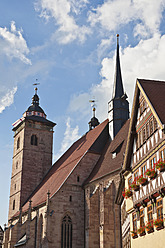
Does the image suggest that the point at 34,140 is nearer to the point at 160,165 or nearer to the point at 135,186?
the point at 135,186

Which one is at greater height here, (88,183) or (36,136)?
(36,136)

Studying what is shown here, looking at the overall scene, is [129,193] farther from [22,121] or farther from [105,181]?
[22,121]

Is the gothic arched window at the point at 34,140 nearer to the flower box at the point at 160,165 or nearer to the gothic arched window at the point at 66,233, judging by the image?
the gothic arched window at the point at 66,233

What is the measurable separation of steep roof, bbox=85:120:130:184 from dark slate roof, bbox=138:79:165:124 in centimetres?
985

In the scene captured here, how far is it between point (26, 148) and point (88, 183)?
16.3m

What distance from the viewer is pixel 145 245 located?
15.9m

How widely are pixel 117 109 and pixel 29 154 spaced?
1496 cm

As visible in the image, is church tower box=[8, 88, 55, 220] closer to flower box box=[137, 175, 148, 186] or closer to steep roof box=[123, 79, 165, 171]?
steep roof box=[123, 79, 165, 171]

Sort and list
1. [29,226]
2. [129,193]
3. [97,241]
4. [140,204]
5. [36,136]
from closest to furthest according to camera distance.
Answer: [140,204]
[129,193]
[97,241]
[29,226]
[36,136]

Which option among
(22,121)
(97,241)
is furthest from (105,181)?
(22,121)

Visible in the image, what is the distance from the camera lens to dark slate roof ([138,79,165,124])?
51.3ft

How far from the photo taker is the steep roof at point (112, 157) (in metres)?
27.6

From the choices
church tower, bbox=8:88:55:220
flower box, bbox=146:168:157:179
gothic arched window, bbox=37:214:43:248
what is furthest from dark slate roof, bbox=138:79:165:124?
church tower, bbox=8:88:55:220

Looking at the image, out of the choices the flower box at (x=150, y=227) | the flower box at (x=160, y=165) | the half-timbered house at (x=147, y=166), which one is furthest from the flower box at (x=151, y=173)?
the flower box at (x=150, y=227)
